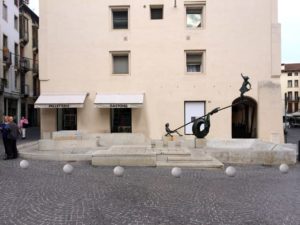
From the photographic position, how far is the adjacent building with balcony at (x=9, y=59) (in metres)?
32.2

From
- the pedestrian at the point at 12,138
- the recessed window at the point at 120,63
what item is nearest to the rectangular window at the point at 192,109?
the recessed window at the point at 120,63

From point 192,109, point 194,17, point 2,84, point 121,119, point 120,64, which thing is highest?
point 194,17

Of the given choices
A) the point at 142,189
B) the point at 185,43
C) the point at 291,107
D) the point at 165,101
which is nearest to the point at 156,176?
the point at 142,189

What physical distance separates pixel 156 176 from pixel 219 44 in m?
13.2

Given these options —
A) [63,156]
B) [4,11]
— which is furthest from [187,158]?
[4,11]

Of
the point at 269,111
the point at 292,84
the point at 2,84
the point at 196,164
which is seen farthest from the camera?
the point at 292,84

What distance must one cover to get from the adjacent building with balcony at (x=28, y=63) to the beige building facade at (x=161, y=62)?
1951 cm

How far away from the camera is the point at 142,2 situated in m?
20.2

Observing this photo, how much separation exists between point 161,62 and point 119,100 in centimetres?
372

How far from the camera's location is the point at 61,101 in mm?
19297

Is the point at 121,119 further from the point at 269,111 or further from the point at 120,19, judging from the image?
the point at 269,111

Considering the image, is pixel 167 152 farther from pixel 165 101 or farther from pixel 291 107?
pixel 291 107

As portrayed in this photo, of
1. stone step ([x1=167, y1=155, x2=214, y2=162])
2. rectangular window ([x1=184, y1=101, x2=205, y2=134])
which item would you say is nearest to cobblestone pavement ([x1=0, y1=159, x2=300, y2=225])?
stone step ([x1=167, y1=155, x2=214, y2=162])

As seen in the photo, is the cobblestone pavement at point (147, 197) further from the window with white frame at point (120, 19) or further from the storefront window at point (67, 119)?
the window with white frame at point (120, 19)
